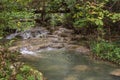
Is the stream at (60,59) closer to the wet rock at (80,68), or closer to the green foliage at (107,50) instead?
the wet rock at (80,68)

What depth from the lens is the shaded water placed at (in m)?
10.0

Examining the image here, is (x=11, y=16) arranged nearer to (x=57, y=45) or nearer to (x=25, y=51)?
(x=25, y=51)

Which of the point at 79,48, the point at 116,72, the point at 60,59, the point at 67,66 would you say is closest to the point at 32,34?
the point at 79,48

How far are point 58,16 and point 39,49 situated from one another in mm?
5111

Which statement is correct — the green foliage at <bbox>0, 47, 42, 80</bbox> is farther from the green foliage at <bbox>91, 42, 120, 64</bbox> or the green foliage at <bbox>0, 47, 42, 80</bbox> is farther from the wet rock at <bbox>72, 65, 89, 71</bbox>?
the green foliage at <bbox>91, 42, 120, 64</bbox>

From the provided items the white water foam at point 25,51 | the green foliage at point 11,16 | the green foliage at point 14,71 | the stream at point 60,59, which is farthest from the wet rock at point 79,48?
the green foliage at point 14,71

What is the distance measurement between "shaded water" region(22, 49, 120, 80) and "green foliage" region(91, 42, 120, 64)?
0.39 metres

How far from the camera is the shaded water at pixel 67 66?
1003 cm

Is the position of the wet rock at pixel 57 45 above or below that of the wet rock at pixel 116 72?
above

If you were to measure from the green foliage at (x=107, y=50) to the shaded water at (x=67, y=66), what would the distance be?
0.39 metres

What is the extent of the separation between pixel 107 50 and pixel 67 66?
2.09 m

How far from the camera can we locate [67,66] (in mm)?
11234

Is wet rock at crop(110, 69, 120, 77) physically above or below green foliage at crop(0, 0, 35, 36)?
below

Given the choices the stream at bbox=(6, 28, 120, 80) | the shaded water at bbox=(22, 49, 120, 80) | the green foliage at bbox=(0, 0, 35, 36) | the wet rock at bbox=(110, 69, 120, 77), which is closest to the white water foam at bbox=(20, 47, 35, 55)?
the stream at bbox=(6, 28, 120, 80)
